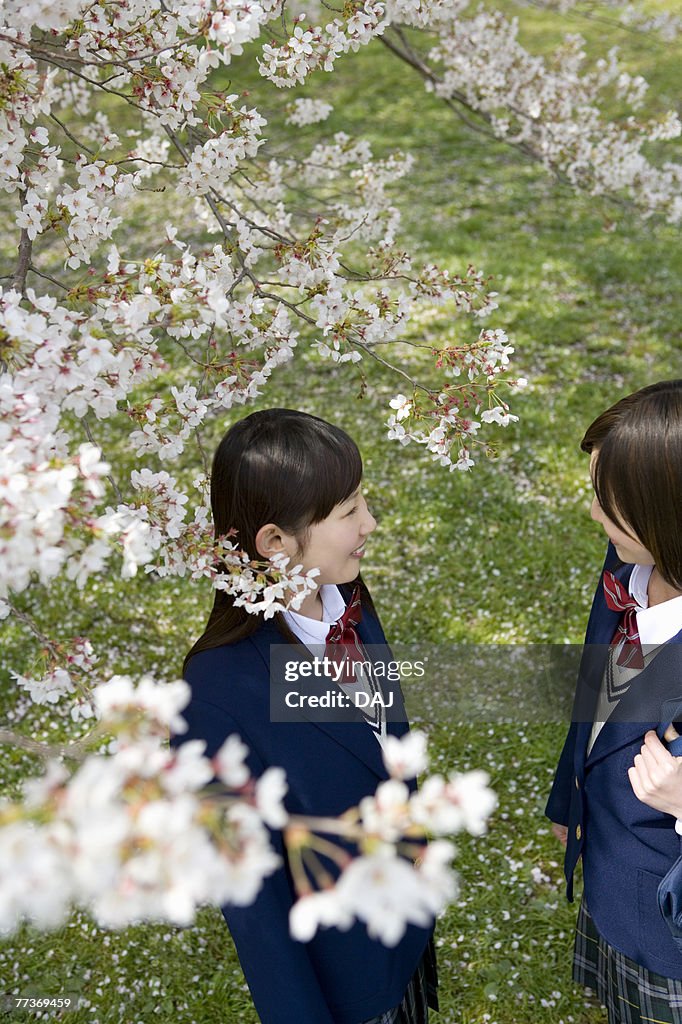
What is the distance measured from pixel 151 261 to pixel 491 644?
319 centimetres

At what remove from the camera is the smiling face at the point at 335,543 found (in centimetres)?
197

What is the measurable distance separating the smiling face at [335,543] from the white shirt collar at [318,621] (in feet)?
0.34

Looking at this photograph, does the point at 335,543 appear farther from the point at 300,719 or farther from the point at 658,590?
the point at 658,590

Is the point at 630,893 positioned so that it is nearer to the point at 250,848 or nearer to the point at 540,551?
the point at 250,848

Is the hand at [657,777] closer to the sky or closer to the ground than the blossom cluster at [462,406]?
closer to the ground

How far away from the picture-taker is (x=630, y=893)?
206 cm

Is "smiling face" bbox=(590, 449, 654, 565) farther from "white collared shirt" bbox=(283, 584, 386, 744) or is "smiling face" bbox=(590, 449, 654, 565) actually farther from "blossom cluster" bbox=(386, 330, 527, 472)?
"white collared shirt" bbox=(283, 584, 386, 744)

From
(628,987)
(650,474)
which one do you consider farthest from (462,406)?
(628,987)

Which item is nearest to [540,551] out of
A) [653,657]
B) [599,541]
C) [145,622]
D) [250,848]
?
[599,541]

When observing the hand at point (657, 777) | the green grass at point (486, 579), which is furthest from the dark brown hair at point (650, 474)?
the green grass at point (486, 579)

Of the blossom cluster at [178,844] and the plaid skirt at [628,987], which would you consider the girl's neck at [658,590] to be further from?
the blossom cluster at [178,844]

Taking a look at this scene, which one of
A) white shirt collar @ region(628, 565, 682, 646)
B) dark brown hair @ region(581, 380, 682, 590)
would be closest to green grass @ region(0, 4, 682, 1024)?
white shirt collar @ region(628, 565, 682, 646)

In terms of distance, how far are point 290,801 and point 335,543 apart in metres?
0.59

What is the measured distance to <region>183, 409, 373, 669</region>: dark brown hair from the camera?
1921mm
